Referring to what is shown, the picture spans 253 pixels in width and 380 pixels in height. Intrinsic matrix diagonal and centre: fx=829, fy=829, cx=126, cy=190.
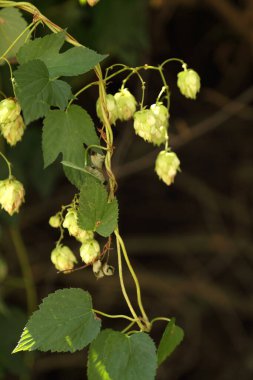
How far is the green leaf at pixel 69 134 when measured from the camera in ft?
3.06

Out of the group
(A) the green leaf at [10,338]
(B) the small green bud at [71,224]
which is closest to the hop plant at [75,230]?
Result: (B) the small green bud at [71,224]

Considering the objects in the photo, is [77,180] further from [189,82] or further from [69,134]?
[189,82]

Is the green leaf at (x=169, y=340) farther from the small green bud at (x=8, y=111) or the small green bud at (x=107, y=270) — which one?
the small green bud at (x=8, y=111)

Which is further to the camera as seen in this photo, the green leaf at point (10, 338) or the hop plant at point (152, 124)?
the green leaf at point (10, 338)

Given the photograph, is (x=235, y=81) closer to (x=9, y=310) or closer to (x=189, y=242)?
(x=189, y=242)

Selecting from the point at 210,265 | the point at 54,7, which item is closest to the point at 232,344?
the point at 210,265

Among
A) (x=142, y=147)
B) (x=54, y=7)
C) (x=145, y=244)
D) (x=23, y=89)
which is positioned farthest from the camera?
(x=145, y=244)

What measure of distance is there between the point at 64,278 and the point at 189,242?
443 mm

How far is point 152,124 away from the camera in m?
0.90

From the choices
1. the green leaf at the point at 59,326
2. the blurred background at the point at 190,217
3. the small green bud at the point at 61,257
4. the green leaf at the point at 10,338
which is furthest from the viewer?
the blurred background at the point at 190,217

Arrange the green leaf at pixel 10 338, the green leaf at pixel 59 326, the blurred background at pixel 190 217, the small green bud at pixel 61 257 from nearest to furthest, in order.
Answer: the green leaf at pixel 59 326 < the small green bud at pixel 61 257 < the green leaf at pixel 10 338 < the blurred background at pixel 190 217

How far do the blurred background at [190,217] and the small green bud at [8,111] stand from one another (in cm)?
A: 147

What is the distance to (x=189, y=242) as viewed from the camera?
2.77 m

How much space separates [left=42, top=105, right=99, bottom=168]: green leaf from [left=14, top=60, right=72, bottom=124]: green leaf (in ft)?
0.10
